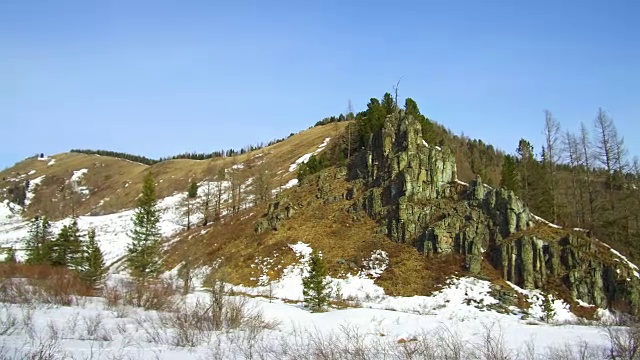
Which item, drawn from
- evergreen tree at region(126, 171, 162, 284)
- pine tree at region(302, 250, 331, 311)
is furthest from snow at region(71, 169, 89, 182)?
pine tree at region(302, 250, 331, 311)

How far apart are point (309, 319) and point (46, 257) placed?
3162 cm

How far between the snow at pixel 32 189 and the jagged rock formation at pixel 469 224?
152 metres

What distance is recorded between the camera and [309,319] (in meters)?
16.6

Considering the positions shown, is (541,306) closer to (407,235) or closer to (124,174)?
(407,235)

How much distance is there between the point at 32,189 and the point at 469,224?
178278 millimetres

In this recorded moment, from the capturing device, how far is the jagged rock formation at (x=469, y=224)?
95.3ft

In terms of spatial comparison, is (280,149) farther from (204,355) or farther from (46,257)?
(204,355)

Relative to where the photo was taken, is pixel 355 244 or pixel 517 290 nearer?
pixel 517 290

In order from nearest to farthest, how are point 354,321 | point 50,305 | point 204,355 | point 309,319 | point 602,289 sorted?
point 204,355 → point 50,305 → point 354,321 → point 309,319 → point 602,289

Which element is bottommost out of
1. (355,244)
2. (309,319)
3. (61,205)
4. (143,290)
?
(309,319)

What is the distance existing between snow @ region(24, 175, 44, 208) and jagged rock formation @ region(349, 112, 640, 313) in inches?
6004

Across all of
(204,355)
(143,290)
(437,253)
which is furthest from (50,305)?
(437,253)

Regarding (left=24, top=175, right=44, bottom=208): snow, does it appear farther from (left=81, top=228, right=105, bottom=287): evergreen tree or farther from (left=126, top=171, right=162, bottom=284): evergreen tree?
(left=81, top=228, right=105, bottom=287): evergreen tree

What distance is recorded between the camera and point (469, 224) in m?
34.9
